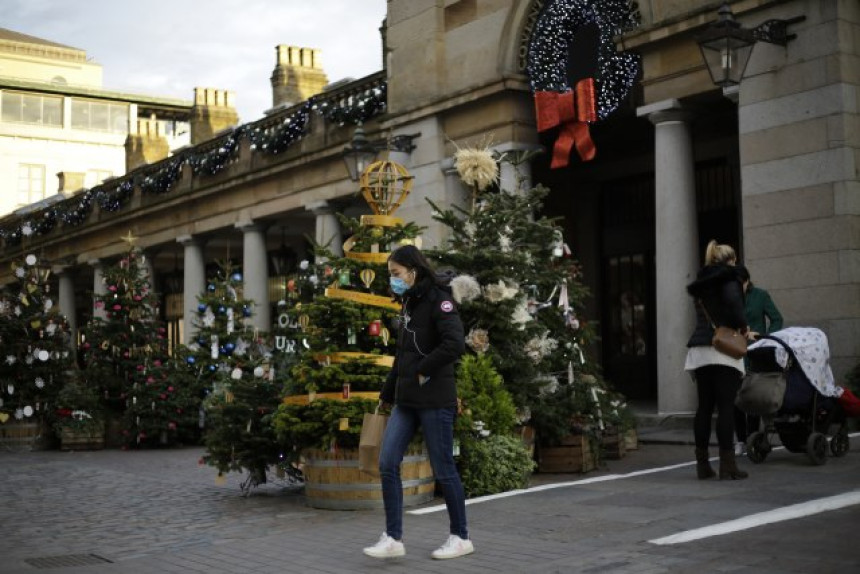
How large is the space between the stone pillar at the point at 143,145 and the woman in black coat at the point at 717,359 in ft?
117

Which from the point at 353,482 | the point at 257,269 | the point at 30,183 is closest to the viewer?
the point at 353,482

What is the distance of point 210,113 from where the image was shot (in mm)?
38031

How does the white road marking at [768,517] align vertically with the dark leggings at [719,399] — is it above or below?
below

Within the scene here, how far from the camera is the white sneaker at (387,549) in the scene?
7.27 m

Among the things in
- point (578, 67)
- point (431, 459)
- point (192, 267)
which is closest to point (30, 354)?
point (192, 267)

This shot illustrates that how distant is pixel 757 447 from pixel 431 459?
481 cm

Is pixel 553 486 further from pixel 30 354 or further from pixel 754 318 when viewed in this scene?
pixel 30 354

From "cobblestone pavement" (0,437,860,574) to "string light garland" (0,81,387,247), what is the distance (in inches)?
482

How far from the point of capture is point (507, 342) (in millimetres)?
11492

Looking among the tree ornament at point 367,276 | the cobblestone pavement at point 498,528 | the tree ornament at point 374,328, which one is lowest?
the cobblestone pavement at point 498,528

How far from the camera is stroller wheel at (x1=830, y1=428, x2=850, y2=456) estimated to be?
10734 mm

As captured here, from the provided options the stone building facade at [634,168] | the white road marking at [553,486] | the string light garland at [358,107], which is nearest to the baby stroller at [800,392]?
the white road marking at [553,486]

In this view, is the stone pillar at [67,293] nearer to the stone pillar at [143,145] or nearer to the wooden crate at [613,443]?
the stone pillar at [143,145]

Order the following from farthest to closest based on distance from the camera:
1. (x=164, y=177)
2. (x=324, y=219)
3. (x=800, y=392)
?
(x=164, y=177), (x=324, y=219), (x=800, y=392)
